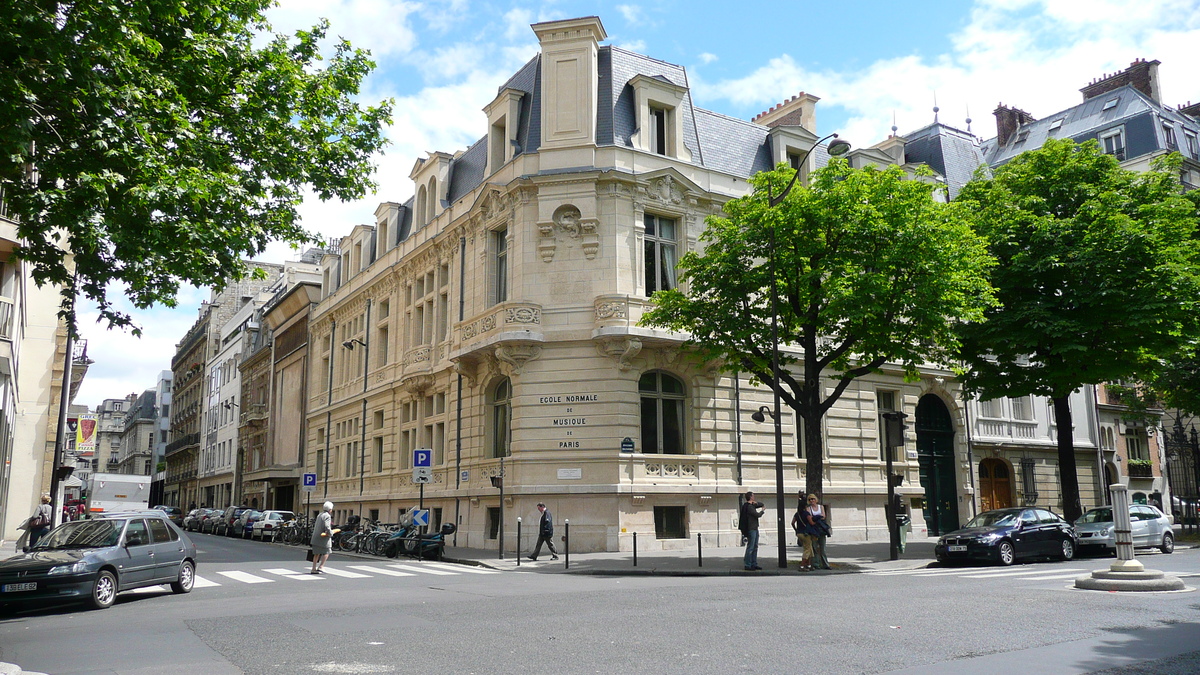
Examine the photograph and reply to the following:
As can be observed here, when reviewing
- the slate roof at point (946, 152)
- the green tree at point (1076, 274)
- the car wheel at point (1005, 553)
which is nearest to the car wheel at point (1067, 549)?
the car wheel at point (1005, 553)

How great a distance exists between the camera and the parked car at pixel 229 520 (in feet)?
139

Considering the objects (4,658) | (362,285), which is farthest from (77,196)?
(362,285)

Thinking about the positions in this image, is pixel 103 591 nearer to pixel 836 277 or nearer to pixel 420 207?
pixel 836 277

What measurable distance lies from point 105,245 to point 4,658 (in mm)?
5254

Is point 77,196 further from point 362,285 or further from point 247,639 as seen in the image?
point 362,285

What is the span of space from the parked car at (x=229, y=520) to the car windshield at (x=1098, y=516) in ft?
114

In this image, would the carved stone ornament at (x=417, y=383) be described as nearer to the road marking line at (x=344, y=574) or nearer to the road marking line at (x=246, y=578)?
the road marking line at (x=344, y=574)

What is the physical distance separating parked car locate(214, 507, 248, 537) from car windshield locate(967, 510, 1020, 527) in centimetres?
3329

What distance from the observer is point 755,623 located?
32.5 ft

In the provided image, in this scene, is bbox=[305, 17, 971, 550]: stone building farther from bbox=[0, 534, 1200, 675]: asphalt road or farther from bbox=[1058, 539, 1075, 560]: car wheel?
bbox=[0, 534, 1200, 675]: asphalt road

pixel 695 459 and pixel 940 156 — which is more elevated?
pixel 940 156

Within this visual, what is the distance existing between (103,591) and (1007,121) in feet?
155

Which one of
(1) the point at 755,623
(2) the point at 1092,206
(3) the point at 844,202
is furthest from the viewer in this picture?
(2) the point at 1092,206

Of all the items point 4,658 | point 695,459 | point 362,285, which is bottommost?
point 4,658
